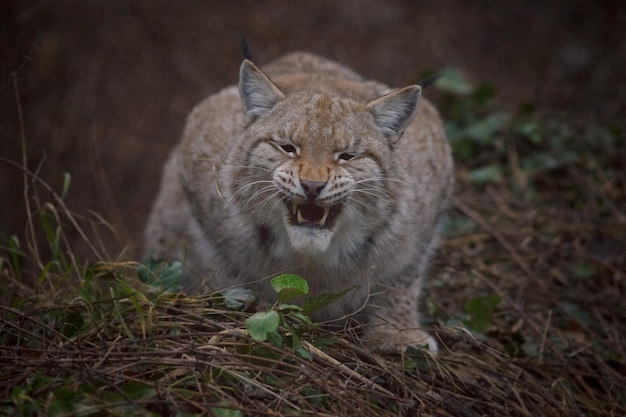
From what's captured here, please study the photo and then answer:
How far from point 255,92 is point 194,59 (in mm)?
5992

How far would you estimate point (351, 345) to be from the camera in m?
4.21

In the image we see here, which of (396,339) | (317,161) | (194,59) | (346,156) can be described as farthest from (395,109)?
(194,59)

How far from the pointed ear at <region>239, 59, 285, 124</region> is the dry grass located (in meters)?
1.19

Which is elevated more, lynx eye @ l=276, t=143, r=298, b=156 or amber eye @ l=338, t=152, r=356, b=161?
lynx eye @ l=276, t=143, r=298, b=156

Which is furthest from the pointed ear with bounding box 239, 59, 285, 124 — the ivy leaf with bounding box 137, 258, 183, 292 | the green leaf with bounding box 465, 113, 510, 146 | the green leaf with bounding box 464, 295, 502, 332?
the green leaf with bounding box 465, 113, 510, 146

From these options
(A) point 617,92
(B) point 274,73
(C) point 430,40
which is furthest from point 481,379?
(C) point 430,40

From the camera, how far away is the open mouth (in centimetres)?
432

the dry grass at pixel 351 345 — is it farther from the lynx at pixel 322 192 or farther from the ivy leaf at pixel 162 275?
the lynx at pixel 322 192

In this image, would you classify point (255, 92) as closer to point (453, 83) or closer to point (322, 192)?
point (322, 192)

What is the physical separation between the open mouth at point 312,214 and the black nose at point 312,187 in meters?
0.17

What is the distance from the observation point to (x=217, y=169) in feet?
17.4

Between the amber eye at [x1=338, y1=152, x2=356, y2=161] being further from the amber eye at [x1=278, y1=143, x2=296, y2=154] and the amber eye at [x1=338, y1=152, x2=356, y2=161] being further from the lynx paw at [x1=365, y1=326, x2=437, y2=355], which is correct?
the lynx paw at [x1=365, y1=326, x2=437, y2=355]

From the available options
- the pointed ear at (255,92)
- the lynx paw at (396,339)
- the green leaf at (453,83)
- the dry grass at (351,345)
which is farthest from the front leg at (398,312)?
the green leaf at (453,83)

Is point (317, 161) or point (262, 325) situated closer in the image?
point (262, 325)
